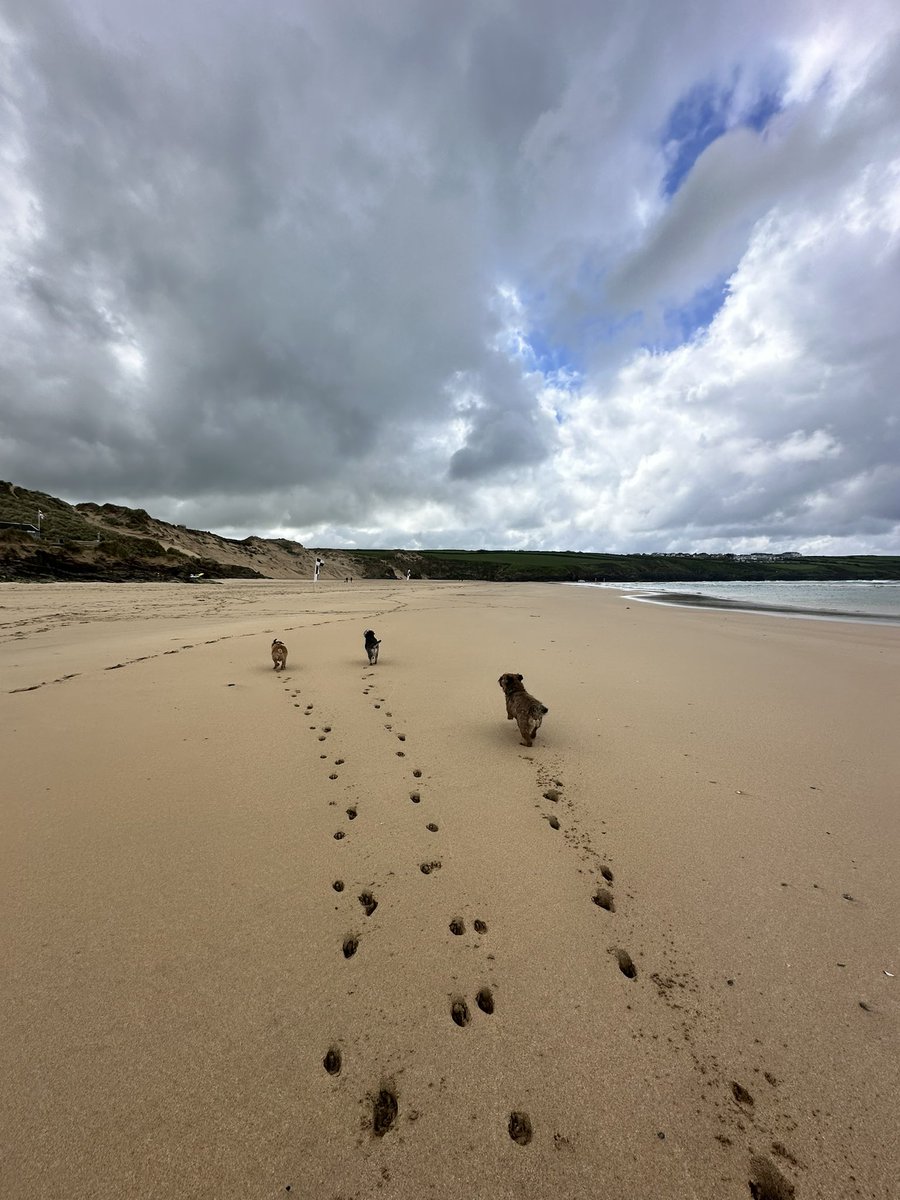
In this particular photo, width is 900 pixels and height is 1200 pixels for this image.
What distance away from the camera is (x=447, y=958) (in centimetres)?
264

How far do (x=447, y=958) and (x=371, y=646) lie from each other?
269 inches

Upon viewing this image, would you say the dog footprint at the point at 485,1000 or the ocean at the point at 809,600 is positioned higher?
the dog footprint at the point at 485,1000

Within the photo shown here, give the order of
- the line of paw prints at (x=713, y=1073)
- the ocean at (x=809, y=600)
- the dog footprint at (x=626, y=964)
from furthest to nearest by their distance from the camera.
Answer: the ocean at (x=809, y=600), the dog footprint at (x=626, y=964), the line of paw prints at (x=713, y=1073)

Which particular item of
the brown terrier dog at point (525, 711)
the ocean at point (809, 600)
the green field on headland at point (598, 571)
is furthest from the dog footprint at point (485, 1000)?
the green field on headland at point (598, 571)

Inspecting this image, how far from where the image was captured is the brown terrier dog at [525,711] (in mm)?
5410

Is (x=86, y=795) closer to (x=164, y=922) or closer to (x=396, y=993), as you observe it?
(x=164, y=922)

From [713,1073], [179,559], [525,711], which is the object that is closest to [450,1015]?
[713,1073]

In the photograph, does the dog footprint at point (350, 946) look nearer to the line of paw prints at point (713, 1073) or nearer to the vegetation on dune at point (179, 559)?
the line of paw prints at point (713, 1073)

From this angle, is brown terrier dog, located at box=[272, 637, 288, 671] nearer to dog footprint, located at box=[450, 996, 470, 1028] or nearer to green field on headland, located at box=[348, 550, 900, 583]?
dog footprint, located at box=[450, 996, 470, 1028]

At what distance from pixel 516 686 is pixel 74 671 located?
787 cm

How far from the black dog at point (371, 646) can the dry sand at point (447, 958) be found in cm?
317

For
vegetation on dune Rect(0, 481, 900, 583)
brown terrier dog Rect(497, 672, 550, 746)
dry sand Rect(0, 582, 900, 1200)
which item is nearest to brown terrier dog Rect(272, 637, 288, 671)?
dry sand Rect(0, 582, 900, 1200)

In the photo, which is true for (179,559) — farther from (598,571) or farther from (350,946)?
(598,571)

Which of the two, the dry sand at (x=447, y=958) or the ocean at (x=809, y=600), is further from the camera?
the ocean at (x=809, y=600)
